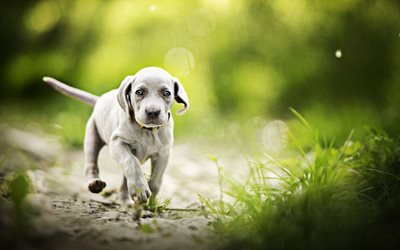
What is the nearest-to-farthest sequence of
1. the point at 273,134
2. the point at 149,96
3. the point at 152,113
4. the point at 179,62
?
the point at 152,113 < the point at 149,96 < the point at 273,134 < the point at 179,62

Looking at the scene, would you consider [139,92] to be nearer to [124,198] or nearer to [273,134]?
[124,198]

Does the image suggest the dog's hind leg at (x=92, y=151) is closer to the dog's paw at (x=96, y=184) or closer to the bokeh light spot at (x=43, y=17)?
the dog's paw at (x=96, y=184)

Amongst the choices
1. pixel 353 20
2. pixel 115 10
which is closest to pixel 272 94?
pixel 353 20

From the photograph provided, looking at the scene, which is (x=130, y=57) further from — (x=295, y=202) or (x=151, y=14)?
(x=295, y=202)

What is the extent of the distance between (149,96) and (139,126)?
315 millimetres

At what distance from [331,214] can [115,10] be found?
6791 mm

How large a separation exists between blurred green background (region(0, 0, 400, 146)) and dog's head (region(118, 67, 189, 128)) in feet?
10.3

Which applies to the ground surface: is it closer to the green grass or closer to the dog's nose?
the green grass

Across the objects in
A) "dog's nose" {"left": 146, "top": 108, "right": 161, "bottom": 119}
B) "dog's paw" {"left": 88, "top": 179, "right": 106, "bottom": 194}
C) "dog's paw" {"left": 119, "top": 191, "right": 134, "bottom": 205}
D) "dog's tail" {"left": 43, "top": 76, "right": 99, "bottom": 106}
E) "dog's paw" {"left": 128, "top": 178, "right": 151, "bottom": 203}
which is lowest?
"dog's paw" {"left": 128, "top": 178, "right": 151, "bottom": 203}

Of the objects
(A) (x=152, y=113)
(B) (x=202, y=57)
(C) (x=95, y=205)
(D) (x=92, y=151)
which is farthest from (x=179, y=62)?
(A) (x=152, y=113)

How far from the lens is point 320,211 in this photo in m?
2.60

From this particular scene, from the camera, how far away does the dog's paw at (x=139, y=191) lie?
109 inches

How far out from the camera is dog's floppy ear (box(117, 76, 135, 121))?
2.98 m

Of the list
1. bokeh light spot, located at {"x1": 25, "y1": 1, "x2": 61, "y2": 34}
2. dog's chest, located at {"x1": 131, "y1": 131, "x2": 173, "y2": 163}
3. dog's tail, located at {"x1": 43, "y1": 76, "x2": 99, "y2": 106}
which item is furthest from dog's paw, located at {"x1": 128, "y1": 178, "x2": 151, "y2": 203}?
bokeh light spot, located at {"x1": 25, "y1": 1, "x2": 61, "y2": 34}
